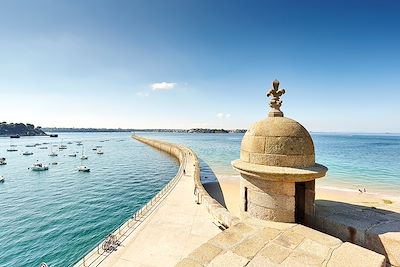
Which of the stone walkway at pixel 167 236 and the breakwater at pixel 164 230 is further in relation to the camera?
the breakwater at pixel 164 230

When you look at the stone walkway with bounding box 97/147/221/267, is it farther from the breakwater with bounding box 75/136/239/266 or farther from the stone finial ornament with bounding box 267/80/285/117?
the stone finial ornament with bounding box 267/80/285/117

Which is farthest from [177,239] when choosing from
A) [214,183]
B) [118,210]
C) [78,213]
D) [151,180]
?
[151,180]

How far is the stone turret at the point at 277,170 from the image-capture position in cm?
538

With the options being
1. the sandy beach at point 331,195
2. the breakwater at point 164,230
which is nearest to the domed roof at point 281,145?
the breakwater at point 164,230

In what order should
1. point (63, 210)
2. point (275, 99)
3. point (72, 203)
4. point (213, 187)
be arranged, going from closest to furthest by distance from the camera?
point (275, 99)
point (63, 210)
point (72, 203)
point (213, 187)

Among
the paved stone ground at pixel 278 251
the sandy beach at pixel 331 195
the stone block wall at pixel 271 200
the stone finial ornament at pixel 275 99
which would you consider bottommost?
the sandy beach at pixel 331 195

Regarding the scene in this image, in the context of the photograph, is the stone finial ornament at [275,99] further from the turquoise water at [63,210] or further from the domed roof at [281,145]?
the turquoise water at [63,210]

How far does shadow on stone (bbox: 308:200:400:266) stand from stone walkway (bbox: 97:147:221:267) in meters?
6.20

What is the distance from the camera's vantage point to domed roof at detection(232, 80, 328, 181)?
5.29 metres

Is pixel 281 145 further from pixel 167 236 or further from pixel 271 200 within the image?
pixel 167 236

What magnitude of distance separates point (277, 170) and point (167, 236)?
792cm

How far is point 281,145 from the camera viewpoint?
5578 mm

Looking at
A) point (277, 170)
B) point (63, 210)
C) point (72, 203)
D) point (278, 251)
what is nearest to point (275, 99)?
point (277, 170)

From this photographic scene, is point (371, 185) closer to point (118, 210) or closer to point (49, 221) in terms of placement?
point (118, 210)
